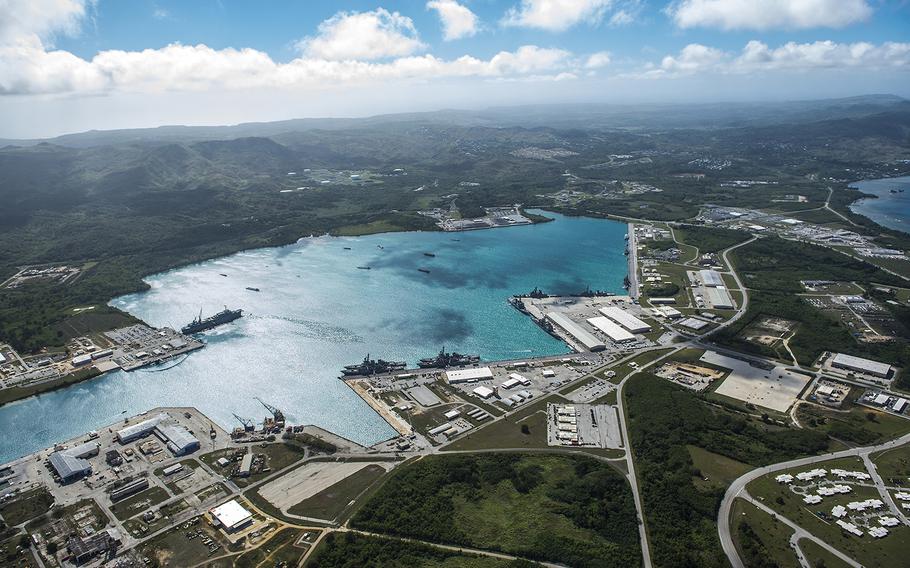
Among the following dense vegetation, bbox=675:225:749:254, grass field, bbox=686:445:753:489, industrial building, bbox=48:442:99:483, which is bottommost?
grass field, bbox=686:445:753:489

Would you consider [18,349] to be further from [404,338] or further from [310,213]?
[310,213]

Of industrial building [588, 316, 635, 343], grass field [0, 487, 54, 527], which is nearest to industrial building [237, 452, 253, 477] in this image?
grass field [0, 487, 54, 527]

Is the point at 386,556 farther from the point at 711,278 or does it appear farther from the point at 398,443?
the point at 711,278

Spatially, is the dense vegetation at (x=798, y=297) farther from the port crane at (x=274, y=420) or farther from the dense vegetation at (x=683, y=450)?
the port crane at (x=274, y=420)

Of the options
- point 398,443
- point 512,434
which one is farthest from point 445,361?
point 398,443

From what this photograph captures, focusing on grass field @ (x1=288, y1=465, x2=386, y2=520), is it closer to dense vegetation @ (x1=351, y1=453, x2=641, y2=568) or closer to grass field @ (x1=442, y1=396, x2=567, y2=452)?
dense vegetation @ (x1=351, y1=453, x2=641, y2=568)

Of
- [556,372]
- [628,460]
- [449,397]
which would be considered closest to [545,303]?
[556,372]

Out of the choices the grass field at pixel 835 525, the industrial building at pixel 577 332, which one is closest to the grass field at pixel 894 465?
the grass field at pixel 835 525
